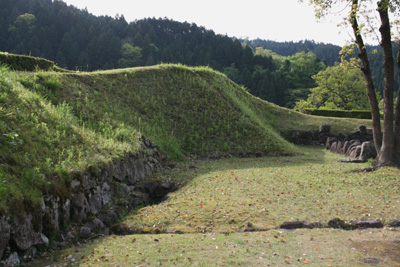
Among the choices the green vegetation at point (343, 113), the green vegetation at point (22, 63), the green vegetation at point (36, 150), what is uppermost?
the green vegetation at point (343, 113)

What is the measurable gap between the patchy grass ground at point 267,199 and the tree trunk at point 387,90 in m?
0.84

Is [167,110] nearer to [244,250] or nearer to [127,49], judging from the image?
[244,250]

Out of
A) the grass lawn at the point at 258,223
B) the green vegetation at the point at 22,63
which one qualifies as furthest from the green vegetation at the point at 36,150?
the green vegetation at the point at 22,63

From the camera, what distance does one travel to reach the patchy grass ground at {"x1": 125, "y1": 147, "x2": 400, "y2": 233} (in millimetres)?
6968

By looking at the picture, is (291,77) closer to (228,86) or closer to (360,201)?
(228,86)

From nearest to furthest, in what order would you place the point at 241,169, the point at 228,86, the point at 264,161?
the point at 241,169
the point at 264,161
the point at 228,86

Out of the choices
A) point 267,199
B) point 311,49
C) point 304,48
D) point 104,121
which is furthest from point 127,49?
point 304,48

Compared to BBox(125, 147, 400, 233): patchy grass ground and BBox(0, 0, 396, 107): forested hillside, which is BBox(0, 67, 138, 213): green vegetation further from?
BBox(0, 0, 396, 107): forested hillside

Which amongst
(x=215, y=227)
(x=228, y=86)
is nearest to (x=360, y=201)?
(x=215, y=227)

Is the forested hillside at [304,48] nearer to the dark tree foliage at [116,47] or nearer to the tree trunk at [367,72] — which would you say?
the dark tree foliage at [116,47]

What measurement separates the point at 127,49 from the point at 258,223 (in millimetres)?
60375

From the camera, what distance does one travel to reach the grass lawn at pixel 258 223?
518cm

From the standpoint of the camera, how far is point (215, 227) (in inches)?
262

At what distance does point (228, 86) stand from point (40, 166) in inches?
776
